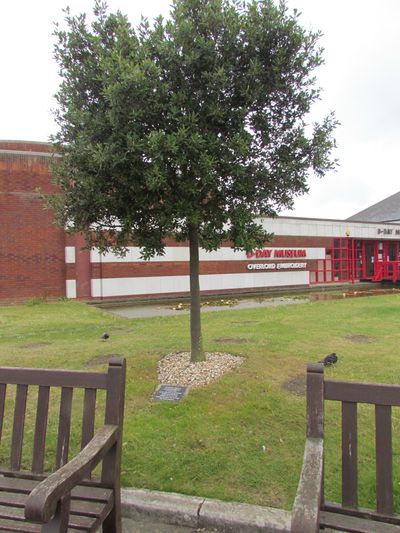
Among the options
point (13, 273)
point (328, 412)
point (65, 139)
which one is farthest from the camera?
point (13, 273)

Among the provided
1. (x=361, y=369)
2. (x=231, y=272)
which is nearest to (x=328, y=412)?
(x=361, y=369)

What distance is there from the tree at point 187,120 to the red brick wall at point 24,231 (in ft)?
40.7

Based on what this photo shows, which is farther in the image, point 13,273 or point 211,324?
point 13,273

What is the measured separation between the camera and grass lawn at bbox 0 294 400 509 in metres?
3.09

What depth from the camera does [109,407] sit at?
2.41 metres

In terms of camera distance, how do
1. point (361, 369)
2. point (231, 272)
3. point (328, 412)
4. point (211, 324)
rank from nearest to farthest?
point (328, 412) → point (361, 369) → point (211, 324) → point (231, 272)

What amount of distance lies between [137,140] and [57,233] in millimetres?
13870

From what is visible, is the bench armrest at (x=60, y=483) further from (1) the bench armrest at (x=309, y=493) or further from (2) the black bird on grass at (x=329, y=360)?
(2) the black bird on grass at (x=329, y=360)

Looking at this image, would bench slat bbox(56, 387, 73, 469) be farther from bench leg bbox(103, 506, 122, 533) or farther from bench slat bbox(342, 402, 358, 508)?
bench slat bbox(342, 402, 358, 508)

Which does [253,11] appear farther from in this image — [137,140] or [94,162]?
[94,162]

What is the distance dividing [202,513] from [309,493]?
1199 mm

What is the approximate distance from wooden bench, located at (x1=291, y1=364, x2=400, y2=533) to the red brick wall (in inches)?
623

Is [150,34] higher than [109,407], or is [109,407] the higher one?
[150,34]

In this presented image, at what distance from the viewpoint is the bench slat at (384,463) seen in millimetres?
2125
